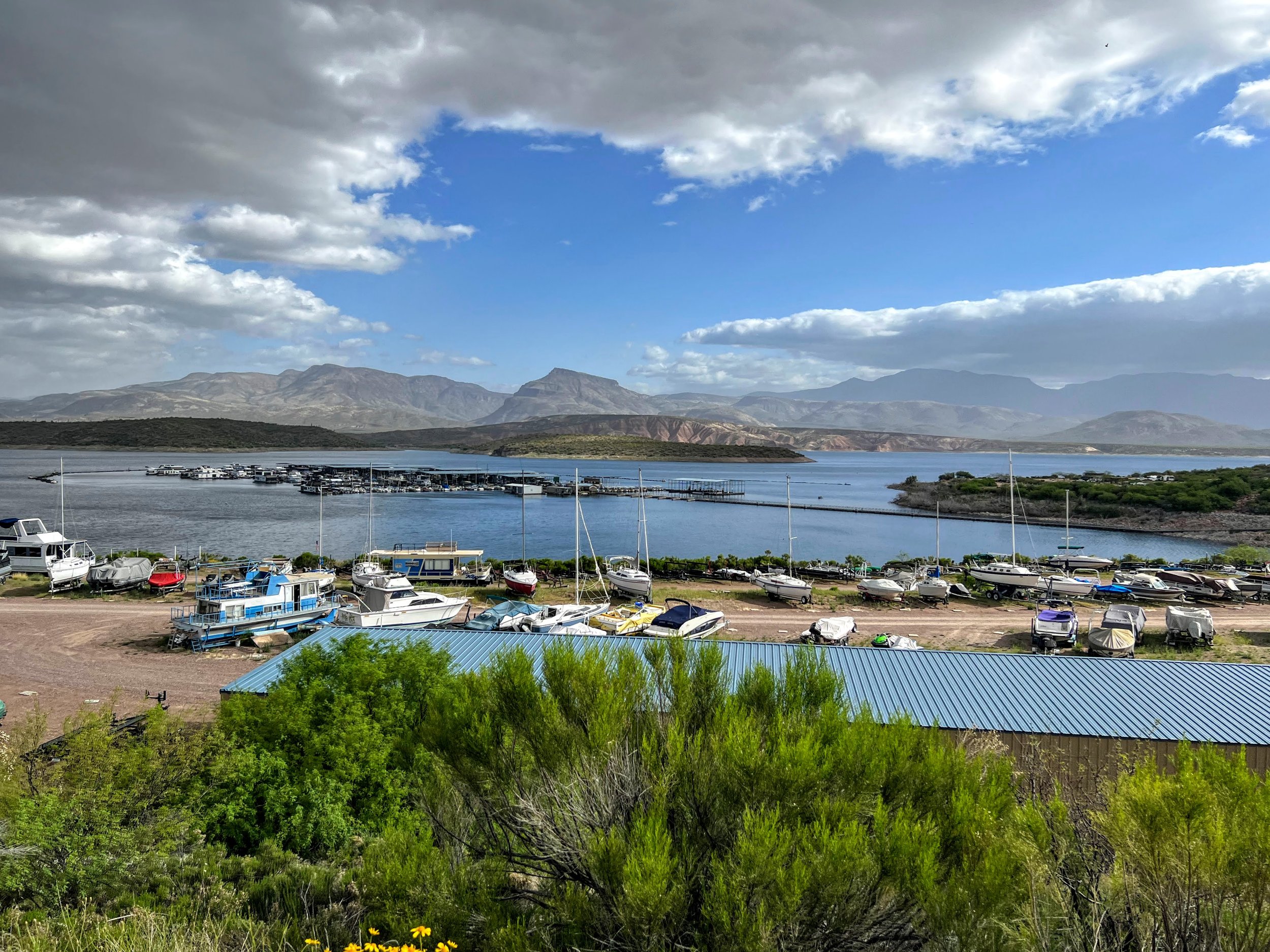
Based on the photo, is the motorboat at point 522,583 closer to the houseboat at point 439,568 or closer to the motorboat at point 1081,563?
the houseboat at point 439,568

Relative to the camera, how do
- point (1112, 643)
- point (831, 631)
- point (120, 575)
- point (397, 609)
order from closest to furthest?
point (1112, 643)
point (831, 631)
point (397, 609)
point (120, 575)

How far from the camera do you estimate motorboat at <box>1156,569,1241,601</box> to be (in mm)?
26219

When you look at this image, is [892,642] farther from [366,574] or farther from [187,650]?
[366,574]

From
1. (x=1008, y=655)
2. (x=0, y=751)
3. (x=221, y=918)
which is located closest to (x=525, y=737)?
(x=221, y=918)

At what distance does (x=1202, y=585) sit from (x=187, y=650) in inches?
1380

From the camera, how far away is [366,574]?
2858 cm

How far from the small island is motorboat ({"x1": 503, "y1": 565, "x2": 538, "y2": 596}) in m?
35.1

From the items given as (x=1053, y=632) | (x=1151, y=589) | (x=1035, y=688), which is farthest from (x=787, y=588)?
→ (x=1035, y=688)

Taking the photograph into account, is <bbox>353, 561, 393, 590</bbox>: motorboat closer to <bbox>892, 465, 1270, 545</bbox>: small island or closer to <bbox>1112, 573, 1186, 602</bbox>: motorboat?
<bbox>1112, 573, 1186, 602</bbox>: motorboat

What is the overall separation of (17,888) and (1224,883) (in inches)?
398

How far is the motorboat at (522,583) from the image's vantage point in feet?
90.0

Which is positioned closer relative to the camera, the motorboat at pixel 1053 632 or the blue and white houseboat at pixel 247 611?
the blue and white houseboat at pixel 247 611

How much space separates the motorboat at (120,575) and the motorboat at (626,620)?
1878cm

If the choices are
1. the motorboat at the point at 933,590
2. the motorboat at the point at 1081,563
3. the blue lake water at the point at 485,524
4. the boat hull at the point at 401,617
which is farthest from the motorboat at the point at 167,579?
the motorboat at the point at 1081,563
